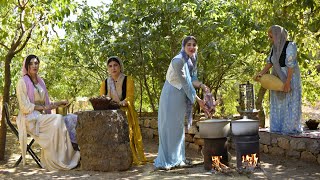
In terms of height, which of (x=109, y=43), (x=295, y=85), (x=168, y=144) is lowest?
(x=168, y=144)

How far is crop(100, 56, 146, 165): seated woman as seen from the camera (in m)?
5.46

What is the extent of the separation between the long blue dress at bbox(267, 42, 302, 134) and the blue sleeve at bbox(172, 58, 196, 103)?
168 centimetres

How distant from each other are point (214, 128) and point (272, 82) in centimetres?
161

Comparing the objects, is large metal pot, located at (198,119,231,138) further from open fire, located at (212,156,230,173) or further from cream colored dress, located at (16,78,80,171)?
cream colored dress, located at (16,78,80,171)

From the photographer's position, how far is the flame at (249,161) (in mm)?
4579

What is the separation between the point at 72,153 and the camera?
17.6 feet

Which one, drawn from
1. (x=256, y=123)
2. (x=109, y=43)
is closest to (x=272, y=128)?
(x=256, y=123)

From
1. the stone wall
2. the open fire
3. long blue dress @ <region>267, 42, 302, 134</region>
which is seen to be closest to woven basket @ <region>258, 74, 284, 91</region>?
long blue dress @ <region>267, 42, 302, 134</region>

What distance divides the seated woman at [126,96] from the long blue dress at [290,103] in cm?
220

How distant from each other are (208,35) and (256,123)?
3.26 meters

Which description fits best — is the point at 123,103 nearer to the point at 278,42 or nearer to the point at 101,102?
the point at 101,102

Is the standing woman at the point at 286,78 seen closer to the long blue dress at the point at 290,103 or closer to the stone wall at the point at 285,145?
the long blue dress at the point at 290,103

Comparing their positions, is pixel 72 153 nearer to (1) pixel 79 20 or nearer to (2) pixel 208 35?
(1) pixel 79 20

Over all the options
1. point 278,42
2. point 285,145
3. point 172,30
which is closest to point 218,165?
point 285,145
